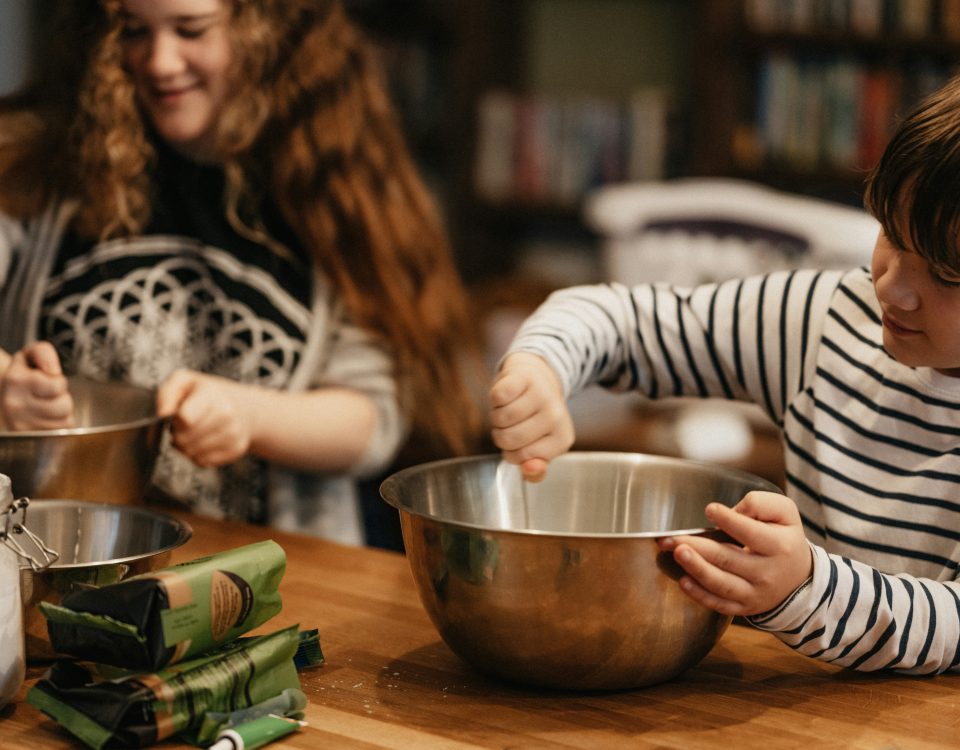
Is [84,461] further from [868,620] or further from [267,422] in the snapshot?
[868,620]

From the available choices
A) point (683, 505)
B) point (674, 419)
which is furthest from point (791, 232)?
point (683, 505)

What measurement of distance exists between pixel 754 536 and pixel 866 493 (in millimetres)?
287

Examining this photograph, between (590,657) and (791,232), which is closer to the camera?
(590,657)

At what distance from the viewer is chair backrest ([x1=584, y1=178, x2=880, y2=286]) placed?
2223 mm

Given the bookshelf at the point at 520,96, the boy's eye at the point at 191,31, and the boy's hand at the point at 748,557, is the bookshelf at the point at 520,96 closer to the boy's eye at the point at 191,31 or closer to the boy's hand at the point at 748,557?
the boy's eye at the point at 191,31

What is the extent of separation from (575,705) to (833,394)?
42 cm

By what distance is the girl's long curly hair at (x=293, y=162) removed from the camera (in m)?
1.49

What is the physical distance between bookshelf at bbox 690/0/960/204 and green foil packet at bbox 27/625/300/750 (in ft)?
8.19

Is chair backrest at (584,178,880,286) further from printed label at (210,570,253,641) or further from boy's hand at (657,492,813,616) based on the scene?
printed label at (210,570,253,641)

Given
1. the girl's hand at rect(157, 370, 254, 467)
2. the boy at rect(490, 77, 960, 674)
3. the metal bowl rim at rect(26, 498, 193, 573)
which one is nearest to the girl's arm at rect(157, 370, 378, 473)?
the girl's hand at rect(157, 370, 254, 467)

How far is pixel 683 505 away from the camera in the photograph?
3.19 feet

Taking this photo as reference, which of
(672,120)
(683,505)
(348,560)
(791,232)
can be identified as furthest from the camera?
(672,120)

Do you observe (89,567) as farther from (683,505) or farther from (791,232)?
(791,232)

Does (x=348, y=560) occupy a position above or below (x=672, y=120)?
below
